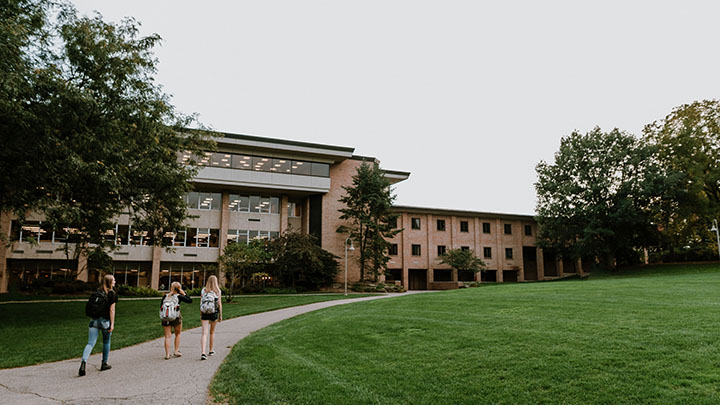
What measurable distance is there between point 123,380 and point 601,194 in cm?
4167

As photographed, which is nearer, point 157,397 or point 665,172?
point 157,397

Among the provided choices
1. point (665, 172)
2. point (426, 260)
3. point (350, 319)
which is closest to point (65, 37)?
point (350, 319)

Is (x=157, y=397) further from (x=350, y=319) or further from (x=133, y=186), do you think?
(x=133, y=186)

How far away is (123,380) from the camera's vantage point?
7.55 m

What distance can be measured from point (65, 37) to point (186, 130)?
6.32 m

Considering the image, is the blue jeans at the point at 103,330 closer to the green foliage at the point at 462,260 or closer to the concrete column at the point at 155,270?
the concrete column at the point at 155,270

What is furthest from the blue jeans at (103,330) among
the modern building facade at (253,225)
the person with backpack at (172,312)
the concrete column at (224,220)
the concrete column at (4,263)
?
the concrete column at (4,263)

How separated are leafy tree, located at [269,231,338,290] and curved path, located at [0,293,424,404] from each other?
25.4 meters

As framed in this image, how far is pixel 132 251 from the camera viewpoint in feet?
123

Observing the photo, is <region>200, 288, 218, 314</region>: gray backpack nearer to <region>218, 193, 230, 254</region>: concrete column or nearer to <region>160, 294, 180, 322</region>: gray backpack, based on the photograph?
<region>160, 294, 180, 322</region>: gray backpack

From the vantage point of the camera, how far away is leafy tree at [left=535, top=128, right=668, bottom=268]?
37125 mm

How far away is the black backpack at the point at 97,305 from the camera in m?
8.47

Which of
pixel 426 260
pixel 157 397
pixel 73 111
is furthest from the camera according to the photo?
pixel 426 260

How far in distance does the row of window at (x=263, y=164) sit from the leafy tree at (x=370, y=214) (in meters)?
Answer: 3.57
